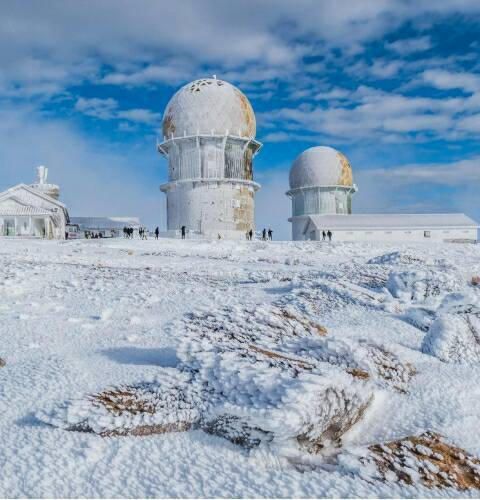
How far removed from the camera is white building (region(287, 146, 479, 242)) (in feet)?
156

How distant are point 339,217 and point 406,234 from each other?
6042mm

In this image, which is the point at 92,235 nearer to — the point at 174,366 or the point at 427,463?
the point at 174,366

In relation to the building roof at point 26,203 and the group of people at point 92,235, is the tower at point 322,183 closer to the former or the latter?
the group of people at point 92,235

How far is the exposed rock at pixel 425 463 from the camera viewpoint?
12.9 feet

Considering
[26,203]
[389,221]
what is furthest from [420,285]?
[389,221]

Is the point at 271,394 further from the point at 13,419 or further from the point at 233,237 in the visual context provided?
the point at 233,237

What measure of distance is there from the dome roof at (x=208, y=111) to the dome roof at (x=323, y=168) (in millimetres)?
13114

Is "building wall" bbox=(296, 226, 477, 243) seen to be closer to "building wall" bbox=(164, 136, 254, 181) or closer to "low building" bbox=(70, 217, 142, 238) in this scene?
"building wall" bbox=(164, 136, 254, 181)

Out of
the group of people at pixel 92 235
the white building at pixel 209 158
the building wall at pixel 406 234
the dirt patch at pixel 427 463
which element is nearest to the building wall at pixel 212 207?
the white building at pixel 209 158

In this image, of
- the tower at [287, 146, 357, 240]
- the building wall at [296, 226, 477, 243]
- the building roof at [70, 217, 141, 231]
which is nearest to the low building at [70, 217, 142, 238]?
the building roof at [70, 217, 141, 231]

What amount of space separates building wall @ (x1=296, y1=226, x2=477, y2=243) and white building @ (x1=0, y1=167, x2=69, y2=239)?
21.8m

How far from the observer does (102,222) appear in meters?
55.9

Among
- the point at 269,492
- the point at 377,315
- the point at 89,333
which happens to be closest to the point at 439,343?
the point at 377,315

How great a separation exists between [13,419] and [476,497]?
365 cm
